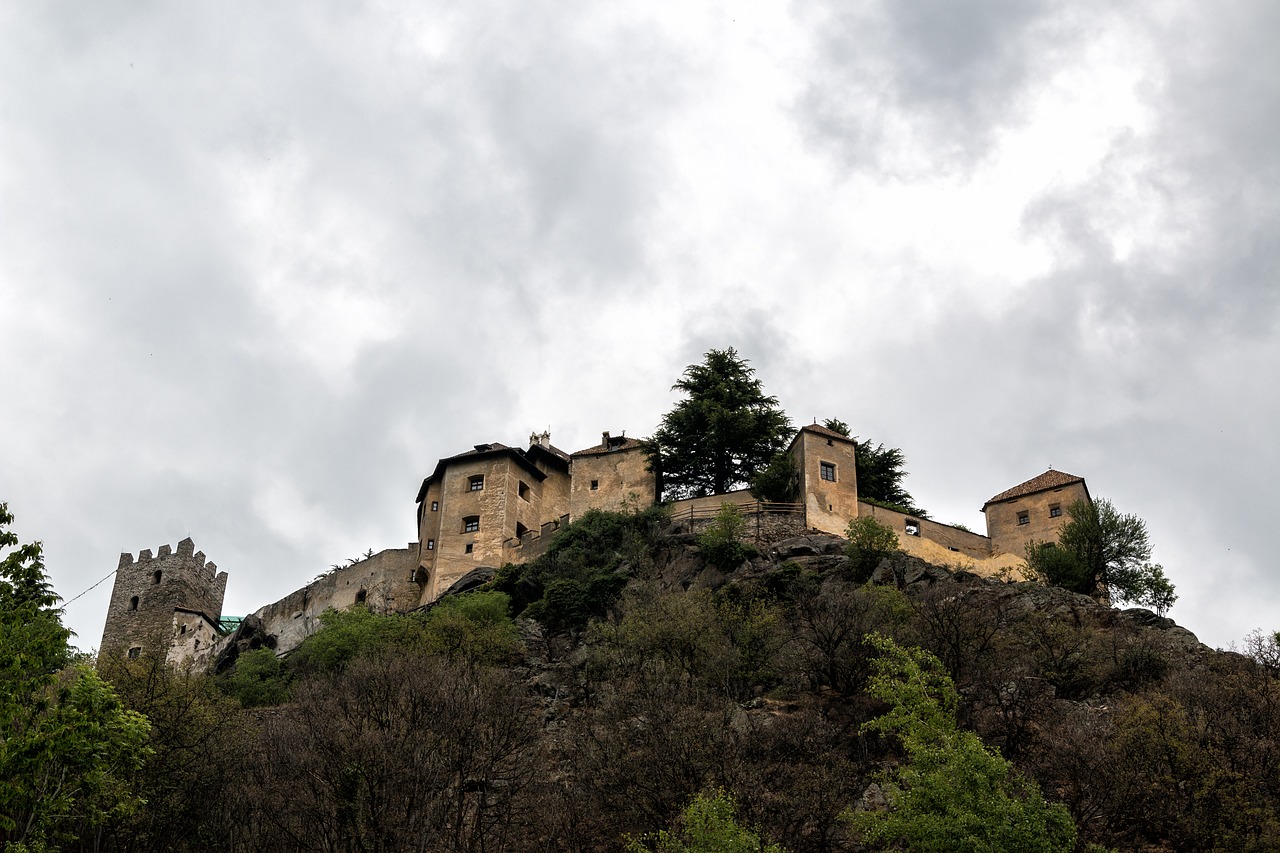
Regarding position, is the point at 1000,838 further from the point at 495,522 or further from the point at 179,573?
the point at 179,573

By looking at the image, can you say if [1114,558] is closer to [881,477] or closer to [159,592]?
[881,477]

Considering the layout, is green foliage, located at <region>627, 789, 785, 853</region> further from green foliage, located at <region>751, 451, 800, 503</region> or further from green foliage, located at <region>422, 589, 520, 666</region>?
green foliage, located at <region>751, 451, 800, 503</region>

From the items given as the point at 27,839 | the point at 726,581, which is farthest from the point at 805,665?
the point at 27,839

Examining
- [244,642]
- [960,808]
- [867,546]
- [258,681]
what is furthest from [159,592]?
[960,808]

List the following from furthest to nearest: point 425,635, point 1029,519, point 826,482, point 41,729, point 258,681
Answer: point 1029,519 → point 826,482 → point 258,681 → point 425,635 → point 41,729

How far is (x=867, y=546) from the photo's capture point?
41.1 metres

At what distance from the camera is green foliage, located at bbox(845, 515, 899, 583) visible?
4047cm

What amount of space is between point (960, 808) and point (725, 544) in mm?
19935

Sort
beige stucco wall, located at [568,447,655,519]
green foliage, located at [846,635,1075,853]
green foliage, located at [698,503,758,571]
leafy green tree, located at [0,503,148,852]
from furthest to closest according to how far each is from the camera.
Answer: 1. beige stucco wall, located at [568,447,655,519]
2. green foliage, located at [698,503,758,571]
3. green foliage, located at [846,635,1075,853]
4. leafy green tree, located at [0,503,148,852]

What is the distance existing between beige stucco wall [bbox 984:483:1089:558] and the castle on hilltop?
1.7 inches

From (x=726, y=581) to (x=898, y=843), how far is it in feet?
53.6

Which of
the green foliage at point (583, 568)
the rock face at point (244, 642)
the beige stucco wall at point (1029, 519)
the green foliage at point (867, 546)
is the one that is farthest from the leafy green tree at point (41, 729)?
the beige stucco wall at point (1029, 519)

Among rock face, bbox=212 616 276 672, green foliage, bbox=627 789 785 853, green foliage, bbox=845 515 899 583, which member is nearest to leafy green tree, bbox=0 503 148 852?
green foliage, bbox=627 789 785 853

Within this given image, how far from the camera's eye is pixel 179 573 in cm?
6122
